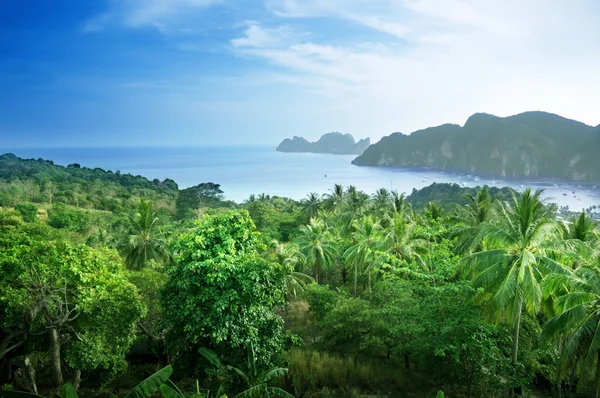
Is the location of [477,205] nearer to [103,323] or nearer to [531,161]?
[103,323]

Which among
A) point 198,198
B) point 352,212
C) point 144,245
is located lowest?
point 144,245

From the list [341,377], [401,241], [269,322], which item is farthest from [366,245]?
[269,322]

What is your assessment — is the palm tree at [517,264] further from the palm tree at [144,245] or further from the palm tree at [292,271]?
the palm tree at [144,245]

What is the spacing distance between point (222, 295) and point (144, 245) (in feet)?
55.7

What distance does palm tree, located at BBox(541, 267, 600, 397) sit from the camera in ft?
33.3

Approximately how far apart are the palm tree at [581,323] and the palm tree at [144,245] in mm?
21856

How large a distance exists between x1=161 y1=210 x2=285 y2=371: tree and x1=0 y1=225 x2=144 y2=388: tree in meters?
1.38

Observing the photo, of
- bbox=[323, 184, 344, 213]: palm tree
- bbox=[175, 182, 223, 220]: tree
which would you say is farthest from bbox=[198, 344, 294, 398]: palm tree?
bbox=[175, 182, 223, 220]: tree

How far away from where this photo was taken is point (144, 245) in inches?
998

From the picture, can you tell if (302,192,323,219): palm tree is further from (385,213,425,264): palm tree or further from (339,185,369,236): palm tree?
(385,213,425,264): palm tree

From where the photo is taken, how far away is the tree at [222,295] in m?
10.5

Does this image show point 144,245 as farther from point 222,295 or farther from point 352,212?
point 352,212

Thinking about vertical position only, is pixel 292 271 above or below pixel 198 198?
below

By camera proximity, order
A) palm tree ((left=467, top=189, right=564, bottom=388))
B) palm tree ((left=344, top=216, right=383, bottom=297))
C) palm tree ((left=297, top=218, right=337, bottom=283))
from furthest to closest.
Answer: palm tree ((left=297, top=218, right=337, bottom=283))
palm tree ((left=344, top=216, right=383, bottom=297))
palm tree ((left=467, top=189, right=564, bottom=388))
